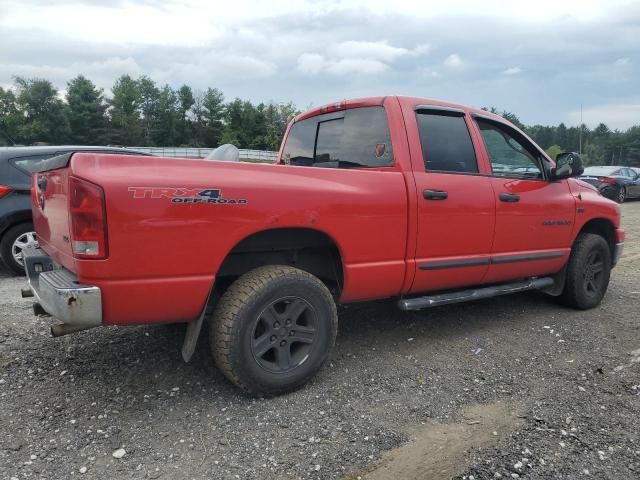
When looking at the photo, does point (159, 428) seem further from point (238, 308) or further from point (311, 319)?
point (311, 319)

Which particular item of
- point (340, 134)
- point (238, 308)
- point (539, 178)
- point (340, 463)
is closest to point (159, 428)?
point (238, 308)

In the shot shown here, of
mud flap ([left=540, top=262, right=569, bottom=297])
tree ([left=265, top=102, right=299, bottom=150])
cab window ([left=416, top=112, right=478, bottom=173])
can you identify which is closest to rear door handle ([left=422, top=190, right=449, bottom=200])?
cab window ([left=416, top=112, right=478, bottom=173])

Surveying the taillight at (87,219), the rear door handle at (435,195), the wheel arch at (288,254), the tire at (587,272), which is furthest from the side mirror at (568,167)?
the taillight at (87,219)

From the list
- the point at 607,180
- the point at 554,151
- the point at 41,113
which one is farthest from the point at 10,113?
the point at 607,180

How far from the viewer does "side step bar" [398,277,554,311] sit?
3.75 metres

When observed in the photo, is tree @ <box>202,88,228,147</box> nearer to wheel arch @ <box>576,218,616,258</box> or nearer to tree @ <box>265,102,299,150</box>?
tree @ <box>265,102,299,150</box>

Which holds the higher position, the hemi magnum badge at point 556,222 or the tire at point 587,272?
the hemi magnum badge at point 556,222

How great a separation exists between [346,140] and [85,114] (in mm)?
73930

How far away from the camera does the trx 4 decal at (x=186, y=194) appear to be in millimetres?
2553

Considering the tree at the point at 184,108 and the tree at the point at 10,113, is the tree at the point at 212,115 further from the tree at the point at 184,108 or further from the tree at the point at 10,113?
the tree at the point at 10,113

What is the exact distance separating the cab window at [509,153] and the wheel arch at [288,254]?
1.68 meters

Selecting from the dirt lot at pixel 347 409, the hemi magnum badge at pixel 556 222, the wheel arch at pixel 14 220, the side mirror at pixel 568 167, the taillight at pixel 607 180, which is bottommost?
the dirt lot at pixel 347 409

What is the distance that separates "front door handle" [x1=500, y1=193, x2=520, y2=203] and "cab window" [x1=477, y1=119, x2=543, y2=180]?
18 cm

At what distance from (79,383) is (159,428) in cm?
80
